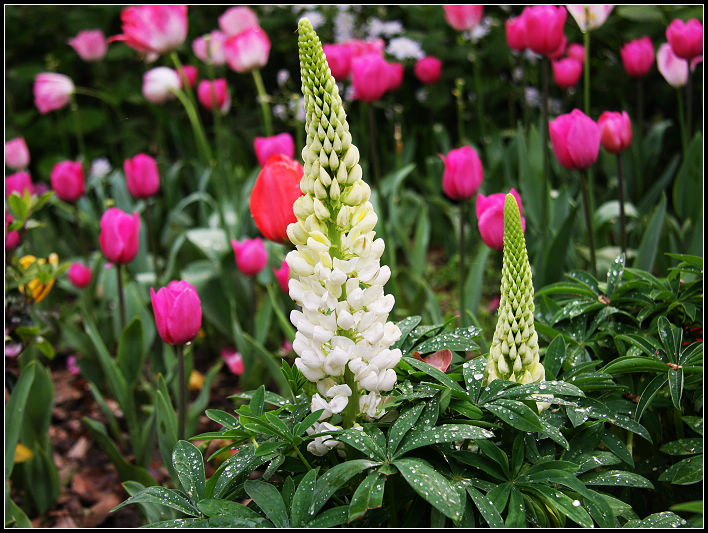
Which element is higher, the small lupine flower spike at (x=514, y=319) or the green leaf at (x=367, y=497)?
the small lupine flower spike at (x=514, y=319)

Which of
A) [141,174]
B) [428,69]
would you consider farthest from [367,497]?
[428,69]

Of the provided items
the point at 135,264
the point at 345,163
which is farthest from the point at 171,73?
the point at 345,163

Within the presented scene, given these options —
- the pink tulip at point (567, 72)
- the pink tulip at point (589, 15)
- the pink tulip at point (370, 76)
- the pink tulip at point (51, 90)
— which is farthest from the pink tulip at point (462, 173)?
the pink tulip at point (51, 90)

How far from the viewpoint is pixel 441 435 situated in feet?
3.34

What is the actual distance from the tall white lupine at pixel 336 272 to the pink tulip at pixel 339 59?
1829 mm

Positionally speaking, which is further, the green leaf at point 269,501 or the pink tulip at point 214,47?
the pink tulip at point 214,47

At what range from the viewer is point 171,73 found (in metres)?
3.13

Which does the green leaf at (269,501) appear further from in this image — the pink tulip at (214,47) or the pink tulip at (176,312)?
the pink tulip at (214,47)

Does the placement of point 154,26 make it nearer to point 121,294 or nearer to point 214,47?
point 214,47

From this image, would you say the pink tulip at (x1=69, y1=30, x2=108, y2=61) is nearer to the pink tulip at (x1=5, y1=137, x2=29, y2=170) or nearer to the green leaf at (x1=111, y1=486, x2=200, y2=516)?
the pink tulip at (x1=5, y1=137, x2=29, y2=170)

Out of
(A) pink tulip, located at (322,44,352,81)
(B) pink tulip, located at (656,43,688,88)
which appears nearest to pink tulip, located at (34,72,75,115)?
(A) pink tulip, located at (322,44,352,81)

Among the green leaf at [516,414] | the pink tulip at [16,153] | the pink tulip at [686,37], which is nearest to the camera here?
the green leaf at [516,414]

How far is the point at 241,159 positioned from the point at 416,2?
1.40 metres

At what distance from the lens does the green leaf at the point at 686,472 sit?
1197 mm
